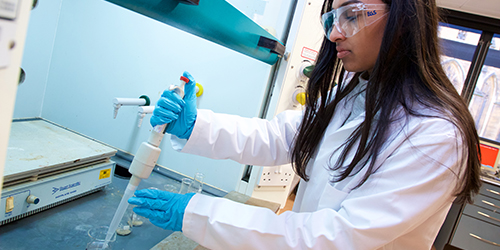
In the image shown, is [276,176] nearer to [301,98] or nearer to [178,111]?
[301,98]

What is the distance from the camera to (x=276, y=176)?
1687 mm

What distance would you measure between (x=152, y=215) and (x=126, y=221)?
11.7 inches

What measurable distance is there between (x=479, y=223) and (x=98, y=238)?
3.96 m

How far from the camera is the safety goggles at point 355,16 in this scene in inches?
33.9

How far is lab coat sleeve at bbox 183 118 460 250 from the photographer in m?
0.72

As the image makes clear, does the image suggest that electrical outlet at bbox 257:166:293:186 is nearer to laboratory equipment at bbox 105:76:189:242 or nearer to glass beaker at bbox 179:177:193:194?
glass beaker at bbox 179:177:193:194

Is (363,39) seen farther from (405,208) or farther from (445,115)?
(405,208)

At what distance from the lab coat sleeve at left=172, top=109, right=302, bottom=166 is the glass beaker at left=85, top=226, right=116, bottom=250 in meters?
0.36

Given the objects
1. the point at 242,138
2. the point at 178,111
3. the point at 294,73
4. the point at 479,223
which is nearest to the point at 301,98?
the point at 294,73

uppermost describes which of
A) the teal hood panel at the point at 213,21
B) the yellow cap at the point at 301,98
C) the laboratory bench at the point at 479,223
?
the teal hood panel at the point at 213,21

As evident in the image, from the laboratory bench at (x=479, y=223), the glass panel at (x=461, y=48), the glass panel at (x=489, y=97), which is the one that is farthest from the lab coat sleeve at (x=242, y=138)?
the glass panel at (x=489, y=97)

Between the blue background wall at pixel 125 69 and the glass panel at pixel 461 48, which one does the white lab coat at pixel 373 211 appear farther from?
the glass panel at pixel 461 48

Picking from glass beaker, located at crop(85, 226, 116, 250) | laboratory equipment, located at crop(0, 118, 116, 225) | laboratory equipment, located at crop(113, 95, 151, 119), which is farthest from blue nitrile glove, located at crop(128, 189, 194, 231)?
laboratory equipment, located at crop(113, 95, 151, 119)

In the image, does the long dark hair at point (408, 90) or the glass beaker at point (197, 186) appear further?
the glass beaker at point (197, 186)
